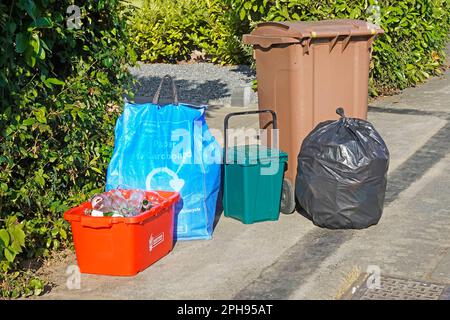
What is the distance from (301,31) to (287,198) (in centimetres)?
136

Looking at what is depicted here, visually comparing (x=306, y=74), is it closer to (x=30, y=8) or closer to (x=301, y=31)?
(x=301, y=31)

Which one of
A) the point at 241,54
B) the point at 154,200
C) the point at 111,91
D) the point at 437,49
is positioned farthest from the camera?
the point at 241,54

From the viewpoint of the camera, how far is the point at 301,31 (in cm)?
656

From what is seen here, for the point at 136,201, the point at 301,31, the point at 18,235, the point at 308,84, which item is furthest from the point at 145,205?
the point at 301,31

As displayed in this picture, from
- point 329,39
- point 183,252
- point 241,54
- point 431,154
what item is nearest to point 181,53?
point 241,54

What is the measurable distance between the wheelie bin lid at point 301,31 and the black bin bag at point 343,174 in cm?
69

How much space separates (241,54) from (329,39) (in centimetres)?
680

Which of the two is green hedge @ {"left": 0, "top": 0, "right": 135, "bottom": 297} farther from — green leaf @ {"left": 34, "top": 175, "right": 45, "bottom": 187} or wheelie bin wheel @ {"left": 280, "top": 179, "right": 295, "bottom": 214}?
wheelie bin wheel @ {"left": 280, "top": 179, "right": 295, "bottom": 214}

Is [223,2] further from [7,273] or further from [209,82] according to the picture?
[7,273]

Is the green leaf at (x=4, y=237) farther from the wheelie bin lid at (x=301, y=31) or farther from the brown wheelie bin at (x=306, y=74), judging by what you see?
the wheelie bin lid at (x=301, y=31)

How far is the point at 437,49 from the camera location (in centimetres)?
1253

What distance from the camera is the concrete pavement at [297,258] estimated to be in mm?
5344

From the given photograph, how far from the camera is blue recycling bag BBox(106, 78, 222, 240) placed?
239 inches

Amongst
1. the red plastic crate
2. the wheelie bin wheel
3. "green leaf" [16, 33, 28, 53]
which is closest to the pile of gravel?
the wheelie bin wheel
